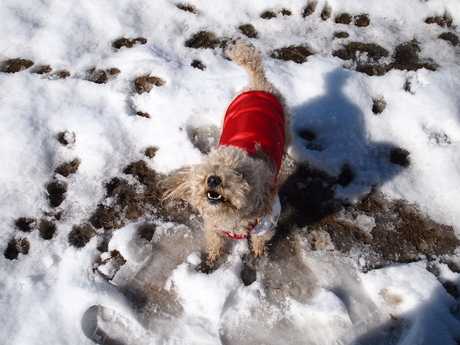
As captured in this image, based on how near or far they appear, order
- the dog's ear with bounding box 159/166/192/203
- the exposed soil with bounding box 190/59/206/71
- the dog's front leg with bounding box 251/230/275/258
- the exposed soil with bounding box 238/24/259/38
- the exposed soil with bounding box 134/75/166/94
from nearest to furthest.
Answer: the dog's ear with bounding box 159/166/192/203 → the dog's front leg with bounding box 251/230/275/258 → the exposed soil with bounding box 134/75/166/94 → the exposed soil with bounding box 190/59/206/71 → the exposed soil with bounding box 238/24/259/38

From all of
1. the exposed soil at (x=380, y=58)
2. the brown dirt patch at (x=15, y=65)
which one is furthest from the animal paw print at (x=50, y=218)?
the exposed soil at (x=380, y=58)

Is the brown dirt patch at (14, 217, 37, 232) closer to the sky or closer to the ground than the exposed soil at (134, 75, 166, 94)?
closer to the ground

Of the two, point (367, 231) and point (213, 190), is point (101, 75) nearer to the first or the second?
point (213, 190)

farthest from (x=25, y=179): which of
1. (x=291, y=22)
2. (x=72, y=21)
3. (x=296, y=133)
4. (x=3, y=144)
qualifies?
(x=291, y=22)

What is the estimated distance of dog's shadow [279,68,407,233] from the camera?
298 cm

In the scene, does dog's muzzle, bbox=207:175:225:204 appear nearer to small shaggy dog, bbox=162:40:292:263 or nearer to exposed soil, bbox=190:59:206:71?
small shaggy dog, bbox=162:40:292:263

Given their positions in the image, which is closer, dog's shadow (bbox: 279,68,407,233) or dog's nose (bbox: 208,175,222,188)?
dog's nose (bbox: 208,175,222,188)

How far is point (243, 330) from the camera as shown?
2400mm

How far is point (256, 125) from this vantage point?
2.34m

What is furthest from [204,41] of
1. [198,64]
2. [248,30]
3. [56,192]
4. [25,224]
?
[25,224]

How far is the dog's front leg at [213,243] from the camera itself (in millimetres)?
2486

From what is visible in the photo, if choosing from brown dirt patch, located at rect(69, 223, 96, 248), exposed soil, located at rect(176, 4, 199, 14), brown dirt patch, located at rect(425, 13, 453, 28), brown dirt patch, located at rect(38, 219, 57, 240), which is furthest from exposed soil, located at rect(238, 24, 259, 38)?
brown dirt patch, located at rect(38, 219, 57, 240)

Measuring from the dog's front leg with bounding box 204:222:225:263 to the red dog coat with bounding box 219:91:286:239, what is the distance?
0.52ft

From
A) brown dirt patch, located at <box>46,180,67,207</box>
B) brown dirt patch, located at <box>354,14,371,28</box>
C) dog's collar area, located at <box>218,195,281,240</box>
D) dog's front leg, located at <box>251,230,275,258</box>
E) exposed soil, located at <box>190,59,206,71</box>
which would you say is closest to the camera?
dog's collar area, located at <box>218,195,281,240</box>
